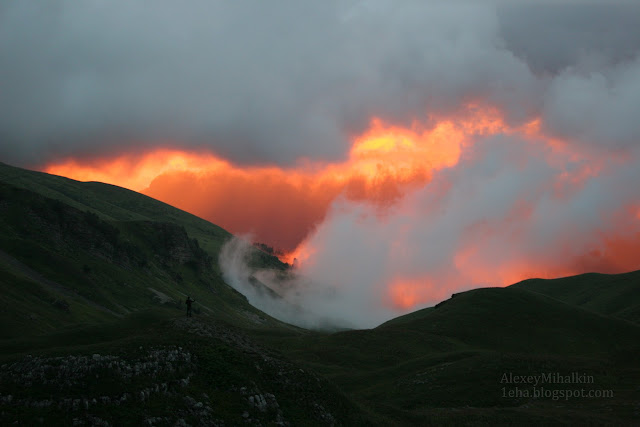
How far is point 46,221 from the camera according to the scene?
164m

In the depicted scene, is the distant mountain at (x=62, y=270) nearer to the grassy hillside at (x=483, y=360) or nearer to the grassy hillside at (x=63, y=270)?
the grassy hillside at (x=63, y=270)

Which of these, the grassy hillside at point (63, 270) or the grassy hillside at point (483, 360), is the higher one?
the grassy hillside at point (63, 270)

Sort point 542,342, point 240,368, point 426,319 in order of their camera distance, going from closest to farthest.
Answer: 1. point 240,368
2. point 542,342
3. point 426,319

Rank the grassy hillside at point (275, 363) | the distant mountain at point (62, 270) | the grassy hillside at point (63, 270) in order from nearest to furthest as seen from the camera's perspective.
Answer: the grassy hillside at point (275, 363) < the distant mountain at point (62, 270) < the grassy hillside at point (63, 270)

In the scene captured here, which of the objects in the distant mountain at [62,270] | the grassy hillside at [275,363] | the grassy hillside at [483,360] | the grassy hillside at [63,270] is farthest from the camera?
the grassy hillside at [63,270]

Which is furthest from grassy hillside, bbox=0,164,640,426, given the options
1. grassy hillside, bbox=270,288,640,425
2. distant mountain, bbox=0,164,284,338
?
distant mountain, bbox=0,164,284,338

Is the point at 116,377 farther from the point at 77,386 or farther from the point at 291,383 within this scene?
the point at 291,383

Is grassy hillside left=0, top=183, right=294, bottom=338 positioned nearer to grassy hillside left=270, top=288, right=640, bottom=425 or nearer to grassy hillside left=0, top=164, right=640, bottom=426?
grassy hillside left=0, top=164, right=640, bottom=426

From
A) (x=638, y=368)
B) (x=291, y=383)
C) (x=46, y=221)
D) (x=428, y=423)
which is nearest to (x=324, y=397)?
(x=291, y=383)

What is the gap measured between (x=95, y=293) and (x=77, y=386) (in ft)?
384

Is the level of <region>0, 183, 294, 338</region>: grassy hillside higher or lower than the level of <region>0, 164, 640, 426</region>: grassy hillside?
higher

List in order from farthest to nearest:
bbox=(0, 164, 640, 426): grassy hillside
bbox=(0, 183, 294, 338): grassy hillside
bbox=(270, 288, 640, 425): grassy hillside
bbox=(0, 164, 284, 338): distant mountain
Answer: bbox=(0, 183, 294, 338): grassy hillside < bbox=(0, 164, 284, 338): distant mountain < bbox=(270, 288, 640, 425): grassy hillside < bbox=(0, 164, 640, 426): grassy hillside

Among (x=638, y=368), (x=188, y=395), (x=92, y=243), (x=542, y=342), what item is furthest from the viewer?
(x=92, y=243)

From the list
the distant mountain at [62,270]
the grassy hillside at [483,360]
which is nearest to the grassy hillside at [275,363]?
the grassy hillside at [483,360]
